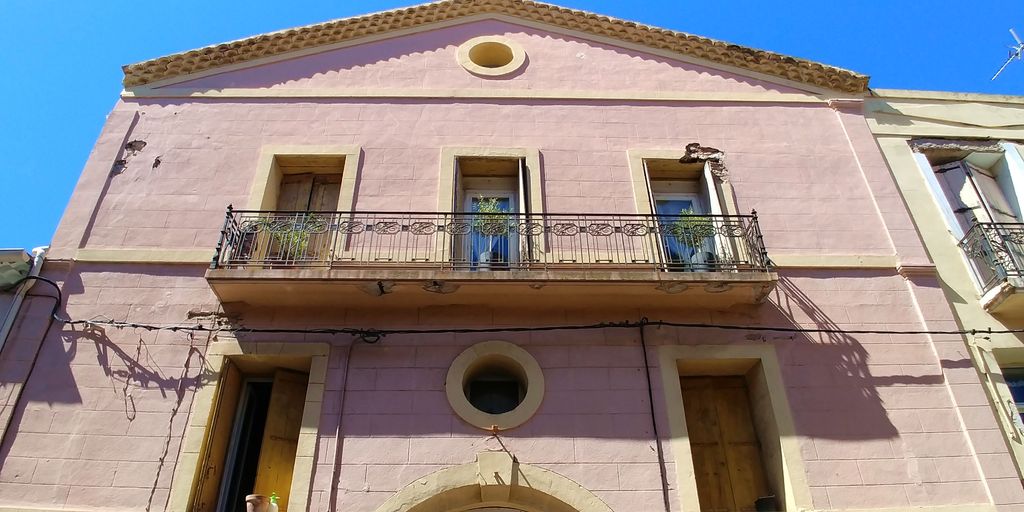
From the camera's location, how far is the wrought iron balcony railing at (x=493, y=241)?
27.3ft

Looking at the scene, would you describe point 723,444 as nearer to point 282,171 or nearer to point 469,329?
point 469,329

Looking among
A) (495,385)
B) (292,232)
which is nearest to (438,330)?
(495,385)

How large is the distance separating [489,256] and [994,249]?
21.0 feet

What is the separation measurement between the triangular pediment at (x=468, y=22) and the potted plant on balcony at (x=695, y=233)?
368cm

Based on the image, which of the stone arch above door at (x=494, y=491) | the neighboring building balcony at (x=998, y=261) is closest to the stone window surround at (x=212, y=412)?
the stone arch above door at (x=494, y=491)

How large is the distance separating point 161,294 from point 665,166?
693cm

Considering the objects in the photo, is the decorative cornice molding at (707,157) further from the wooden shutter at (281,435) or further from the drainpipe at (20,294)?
the drainpipe at (20,294)

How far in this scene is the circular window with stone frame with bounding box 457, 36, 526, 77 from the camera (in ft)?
36.0

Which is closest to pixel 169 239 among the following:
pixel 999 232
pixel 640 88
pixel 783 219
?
pixel 640 88

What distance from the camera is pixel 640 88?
10758mm

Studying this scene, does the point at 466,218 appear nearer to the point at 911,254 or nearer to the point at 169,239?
→ the point at 169,239

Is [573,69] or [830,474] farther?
[573,69]

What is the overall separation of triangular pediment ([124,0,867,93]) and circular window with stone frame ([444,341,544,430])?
6223 millimetres

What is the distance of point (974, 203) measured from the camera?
958cm
